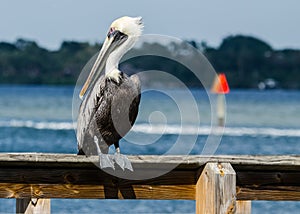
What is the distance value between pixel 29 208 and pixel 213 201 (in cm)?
83

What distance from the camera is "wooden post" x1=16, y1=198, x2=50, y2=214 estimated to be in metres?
3.50

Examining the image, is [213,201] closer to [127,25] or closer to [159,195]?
[159,195]

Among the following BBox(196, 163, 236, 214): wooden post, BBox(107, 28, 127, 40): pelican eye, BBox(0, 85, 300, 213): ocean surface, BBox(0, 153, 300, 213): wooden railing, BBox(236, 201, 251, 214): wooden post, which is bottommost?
BBox(196, 163, 236, 214): wooden post

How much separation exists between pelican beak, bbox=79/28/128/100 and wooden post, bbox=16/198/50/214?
4.86ft

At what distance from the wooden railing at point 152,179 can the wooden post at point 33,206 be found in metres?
0.03

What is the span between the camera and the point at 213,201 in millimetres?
3195

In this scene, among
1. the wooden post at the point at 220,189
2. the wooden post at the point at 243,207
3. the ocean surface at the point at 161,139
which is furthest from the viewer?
the ocean surface at the point at 161,139

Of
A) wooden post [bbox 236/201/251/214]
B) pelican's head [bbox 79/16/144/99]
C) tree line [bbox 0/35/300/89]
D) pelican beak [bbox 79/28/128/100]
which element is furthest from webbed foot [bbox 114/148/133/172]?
tree line [bbox 0/35/300/89]

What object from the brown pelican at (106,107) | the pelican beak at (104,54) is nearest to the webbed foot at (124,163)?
the brown pelican at (106,107)

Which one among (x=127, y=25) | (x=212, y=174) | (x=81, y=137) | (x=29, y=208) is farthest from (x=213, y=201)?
(x=127, y=25)

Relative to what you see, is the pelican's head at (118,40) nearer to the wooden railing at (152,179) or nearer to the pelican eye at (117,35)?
the pelican eye at (117,35)

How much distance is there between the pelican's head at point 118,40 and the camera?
5129 mm

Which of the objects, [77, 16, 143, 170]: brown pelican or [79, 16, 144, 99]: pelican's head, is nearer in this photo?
[77, 16, 143, 170]: brown pelican

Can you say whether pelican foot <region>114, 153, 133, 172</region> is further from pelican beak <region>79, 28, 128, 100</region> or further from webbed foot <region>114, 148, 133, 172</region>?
→ pelican beak <region>79, 28, 128, 100</region>
